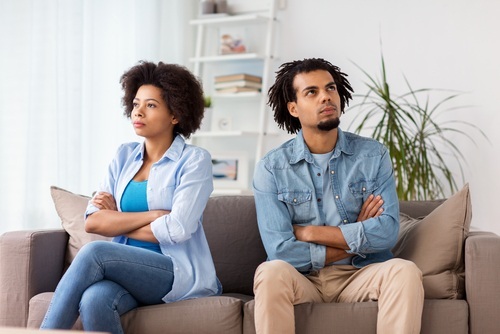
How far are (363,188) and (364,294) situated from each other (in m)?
0.41

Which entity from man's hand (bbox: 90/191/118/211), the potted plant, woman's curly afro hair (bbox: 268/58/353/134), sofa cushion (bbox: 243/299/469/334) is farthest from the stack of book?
sofa cushion (bbox: 243/299/469/334)

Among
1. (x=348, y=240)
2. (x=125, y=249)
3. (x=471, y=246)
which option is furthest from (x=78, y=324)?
(x=471, y=246)

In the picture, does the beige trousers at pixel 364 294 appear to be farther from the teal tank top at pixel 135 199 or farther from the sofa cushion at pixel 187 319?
the teal tank top at pixel 135 199

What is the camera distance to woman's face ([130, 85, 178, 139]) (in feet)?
9.74

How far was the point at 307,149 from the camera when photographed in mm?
2980

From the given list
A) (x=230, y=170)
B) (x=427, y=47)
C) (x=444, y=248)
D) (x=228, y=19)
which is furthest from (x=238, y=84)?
(x=444, y=248)

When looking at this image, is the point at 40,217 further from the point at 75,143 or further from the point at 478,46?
the point at 478,46

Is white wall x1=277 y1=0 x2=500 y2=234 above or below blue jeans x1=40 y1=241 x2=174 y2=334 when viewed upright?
above

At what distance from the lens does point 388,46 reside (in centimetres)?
501

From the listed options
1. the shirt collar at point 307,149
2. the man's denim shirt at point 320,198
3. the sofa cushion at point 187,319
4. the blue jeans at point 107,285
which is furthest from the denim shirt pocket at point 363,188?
the blue jeans at point 107,285

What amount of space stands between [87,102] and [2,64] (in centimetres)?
66

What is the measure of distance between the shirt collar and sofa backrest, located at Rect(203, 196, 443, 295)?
1.10ft

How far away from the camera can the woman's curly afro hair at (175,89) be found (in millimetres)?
2984

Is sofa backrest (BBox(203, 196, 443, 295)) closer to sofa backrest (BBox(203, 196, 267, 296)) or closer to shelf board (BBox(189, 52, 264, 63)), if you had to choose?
sofa backrest (BBox(203, 196, 267, 296))
